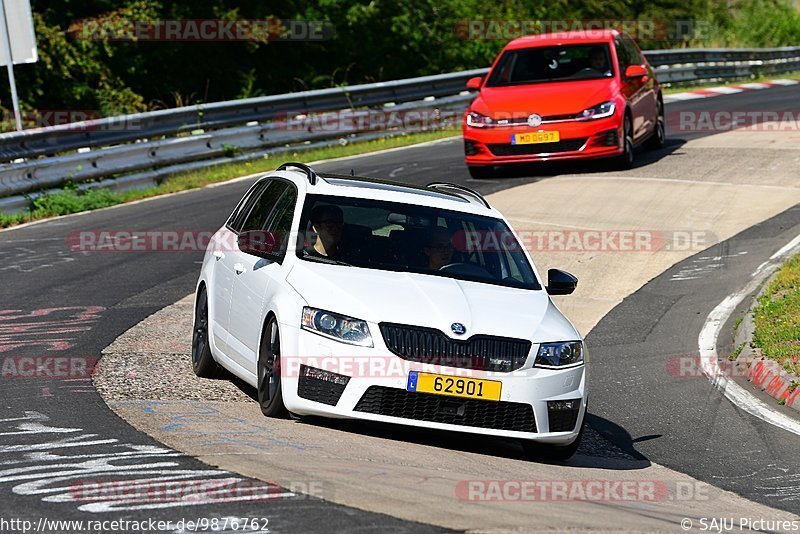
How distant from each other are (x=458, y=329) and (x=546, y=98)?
441 inches

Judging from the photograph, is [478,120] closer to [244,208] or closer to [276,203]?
[244,208]

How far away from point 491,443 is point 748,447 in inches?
69.3

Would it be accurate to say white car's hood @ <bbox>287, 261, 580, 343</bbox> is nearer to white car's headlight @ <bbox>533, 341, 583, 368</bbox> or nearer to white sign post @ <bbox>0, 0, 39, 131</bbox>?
white car's headlight @ <bbox>533, 341, 583, 368</bbox>

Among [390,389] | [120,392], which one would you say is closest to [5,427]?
[120,392]

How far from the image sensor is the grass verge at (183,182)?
18.0 meters

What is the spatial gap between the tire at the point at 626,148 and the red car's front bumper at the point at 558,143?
26cm

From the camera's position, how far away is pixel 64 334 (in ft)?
36.7

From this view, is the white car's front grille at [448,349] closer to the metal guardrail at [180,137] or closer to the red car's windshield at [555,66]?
the metal guardrail at [180,137]

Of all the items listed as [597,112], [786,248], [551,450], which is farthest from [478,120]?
[551,450]

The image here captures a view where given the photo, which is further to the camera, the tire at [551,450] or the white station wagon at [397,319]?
the tire at [551,450]

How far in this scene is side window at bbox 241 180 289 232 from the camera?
9711mm

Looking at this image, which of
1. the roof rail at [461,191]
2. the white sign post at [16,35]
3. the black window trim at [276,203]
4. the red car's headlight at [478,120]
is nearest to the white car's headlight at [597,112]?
the red car's headlight at [478,120]

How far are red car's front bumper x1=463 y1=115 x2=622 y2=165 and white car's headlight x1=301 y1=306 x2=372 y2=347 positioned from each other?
11.0m

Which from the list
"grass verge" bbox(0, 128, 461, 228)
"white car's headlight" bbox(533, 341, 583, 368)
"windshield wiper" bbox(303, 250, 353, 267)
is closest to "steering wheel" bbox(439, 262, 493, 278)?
"windshield wiper" bbox(303, 250, 353, 267)
